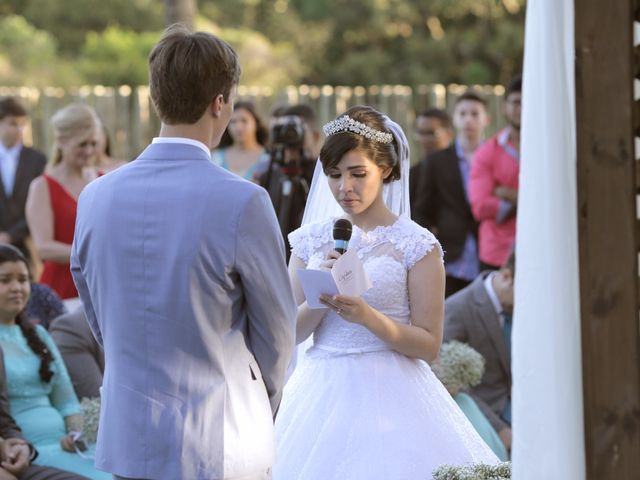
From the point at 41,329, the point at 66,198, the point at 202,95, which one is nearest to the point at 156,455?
the point at 202,95

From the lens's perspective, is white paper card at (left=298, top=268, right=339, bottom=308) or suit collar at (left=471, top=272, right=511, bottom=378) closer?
white paper card at (left=298, top=268, right=339, bottom=308)

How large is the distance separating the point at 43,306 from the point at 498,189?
2.98 metres

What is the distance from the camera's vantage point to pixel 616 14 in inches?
119

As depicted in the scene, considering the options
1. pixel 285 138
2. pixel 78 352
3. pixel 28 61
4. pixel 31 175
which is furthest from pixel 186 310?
pixel 28 61

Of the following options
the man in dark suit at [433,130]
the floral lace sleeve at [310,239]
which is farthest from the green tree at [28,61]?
the floral lace sleeve at [310,239]

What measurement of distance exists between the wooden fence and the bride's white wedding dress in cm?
827

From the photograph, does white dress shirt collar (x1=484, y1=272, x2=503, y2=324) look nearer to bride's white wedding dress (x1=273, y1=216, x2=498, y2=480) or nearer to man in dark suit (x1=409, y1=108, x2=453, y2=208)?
bride's white wedding dress (x1=273, y1=216, x2=498, y2=480)

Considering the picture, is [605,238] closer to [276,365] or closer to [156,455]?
[276,365]

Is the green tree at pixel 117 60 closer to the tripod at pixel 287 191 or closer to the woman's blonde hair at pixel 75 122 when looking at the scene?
the woman's blonde hair at pixel 75 122

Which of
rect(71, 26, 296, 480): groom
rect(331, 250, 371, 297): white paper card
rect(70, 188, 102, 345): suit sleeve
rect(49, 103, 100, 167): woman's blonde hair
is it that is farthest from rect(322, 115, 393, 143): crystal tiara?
rect(49, 103, 100, 167): woman's blonde hair

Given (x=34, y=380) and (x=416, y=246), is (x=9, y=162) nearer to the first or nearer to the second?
(x=34, y=380)

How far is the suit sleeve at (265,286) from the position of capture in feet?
9.75

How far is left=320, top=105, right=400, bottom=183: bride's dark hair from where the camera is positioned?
4137mm

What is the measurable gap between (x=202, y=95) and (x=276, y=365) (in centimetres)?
71
